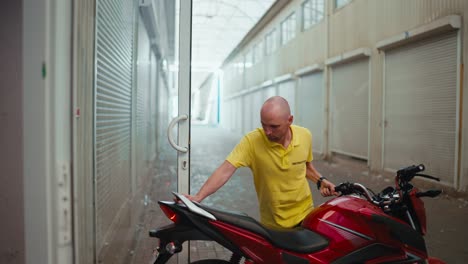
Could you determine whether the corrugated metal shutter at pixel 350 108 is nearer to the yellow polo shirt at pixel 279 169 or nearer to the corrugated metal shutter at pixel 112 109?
the corrugated metal shutter at pixel 112 109

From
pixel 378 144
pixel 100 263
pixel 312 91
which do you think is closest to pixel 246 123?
pixel 312 91

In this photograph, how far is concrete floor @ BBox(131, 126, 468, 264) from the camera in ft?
14.0

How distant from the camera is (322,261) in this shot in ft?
7.09

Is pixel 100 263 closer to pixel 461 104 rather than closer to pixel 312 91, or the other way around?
pixel 461 104

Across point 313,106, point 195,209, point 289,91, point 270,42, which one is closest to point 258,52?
point 270,42

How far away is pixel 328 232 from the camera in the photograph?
7.27 feet

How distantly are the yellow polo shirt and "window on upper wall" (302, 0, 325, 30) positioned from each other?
1223cm

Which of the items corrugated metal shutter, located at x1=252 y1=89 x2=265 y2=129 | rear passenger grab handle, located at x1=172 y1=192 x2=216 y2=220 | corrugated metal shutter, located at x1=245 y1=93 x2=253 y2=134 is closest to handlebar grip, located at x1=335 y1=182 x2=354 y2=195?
rear passenger grab handle, located at x1=172 y1=192 x2=216 y2=220

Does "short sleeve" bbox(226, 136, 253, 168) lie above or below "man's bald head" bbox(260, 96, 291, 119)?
below

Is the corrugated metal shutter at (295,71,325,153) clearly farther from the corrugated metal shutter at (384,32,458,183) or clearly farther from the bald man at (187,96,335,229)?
the bald man at (187,96,335,229)

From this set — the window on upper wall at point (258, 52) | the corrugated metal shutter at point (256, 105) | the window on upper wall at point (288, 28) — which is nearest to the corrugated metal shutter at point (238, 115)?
the corrugated metal shutter at point (256, 105)

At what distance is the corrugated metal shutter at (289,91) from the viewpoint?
56.9 feet

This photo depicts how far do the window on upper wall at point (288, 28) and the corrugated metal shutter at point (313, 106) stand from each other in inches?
97.6

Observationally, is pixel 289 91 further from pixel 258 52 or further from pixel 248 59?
pixel 248 59
